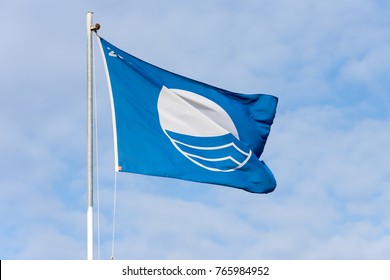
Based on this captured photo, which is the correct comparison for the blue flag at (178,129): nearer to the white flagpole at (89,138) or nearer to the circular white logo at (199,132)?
the circular white logo at (199,132)

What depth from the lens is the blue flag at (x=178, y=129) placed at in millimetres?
26803

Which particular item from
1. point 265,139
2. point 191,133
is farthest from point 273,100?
point 191,133

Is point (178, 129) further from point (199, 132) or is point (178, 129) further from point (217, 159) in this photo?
point (217, 159)

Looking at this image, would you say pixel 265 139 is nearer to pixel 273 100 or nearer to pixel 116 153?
pixel 273 100

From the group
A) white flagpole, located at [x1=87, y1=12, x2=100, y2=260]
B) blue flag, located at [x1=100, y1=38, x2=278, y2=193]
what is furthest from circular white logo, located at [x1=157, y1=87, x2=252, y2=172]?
white flagpole, located at [x1=87, y1=12, x2=100, y2=260]

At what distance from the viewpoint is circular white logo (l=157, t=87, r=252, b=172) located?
27875mm

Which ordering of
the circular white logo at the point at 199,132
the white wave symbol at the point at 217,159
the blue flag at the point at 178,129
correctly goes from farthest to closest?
the circular white logo at the point at 199,132 → the white wave symbol at the point at 217,159 → the blue flag at the point at 178,129

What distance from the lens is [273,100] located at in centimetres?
3131

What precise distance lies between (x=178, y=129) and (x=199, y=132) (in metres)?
0.79

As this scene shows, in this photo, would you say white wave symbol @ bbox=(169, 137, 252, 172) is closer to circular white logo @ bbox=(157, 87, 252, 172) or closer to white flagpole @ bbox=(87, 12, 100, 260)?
circular white logo @ bbox=(157, 87, 252, 172)

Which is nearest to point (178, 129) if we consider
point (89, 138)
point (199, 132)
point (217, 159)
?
point (199, 132)

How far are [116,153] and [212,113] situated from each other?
181 inches

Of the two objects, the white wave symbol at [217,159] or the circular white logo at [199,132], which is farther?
the circular white logo at [199,132]

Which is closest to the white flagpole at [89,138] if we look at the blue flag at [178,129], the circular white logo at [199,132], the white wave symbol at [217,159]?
the blue flag at [178,129]
